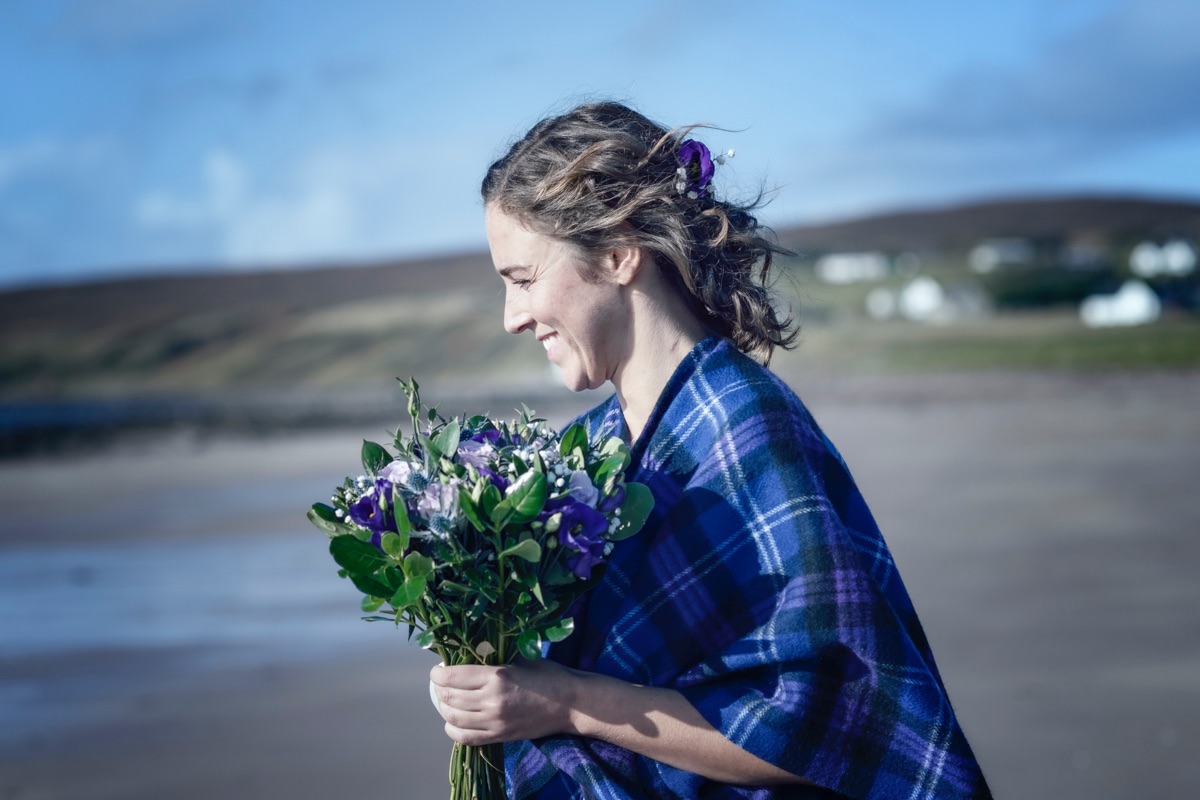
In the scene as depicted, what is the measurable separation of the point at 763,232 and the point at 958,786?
3.68 feet

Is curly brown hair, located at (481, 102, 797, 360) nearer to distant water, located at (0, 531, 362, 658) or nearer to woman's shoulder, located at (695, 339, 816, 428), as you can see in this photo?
woman's shoulder, located at (695, 339, 816, 428)

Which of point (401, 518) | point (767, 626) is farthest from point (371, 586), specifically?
point (767, 626)

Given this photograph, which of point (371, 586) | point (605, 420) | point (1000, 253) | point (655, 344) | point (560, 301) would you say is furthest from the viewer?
point (1000, 253)

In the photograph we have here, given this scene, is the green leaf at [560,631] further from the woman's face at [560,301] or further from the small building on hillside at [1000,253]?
the small building on hillside at [1000,253]

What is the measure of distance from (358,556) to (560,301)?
58 centimetres

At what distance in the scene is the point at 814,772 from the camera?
2121 mm

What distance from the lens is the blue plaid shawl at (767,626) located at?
2.11 metres

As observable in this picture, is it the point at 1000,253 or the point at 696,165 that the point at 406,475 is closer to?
the point at 696,165

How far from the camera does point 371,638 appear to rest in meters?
8.06

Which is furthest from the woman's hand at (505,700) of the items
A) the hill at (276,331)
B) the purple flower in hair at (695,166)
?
the hill at (276,331)

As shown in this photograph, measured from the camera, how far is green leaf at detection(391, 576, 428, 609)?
196 cm

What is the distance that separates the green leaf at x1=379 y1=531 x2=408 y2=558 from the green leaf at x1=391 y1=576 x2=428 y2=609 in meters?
0.05

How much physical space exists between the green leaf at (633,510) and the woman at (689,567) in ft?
0.43

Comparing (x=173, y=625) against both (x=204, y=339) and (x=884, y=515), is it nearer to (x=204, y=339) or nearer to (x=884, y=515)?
(x=884, y=515)
